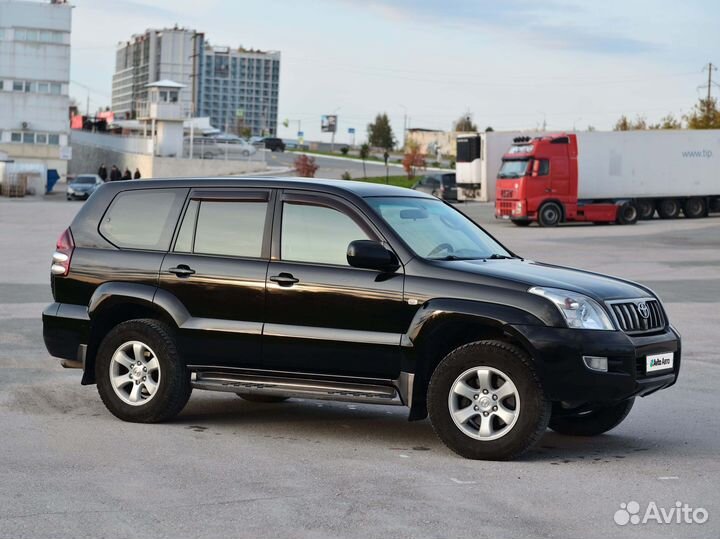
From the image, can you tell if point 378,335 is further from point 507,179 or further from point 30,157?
point 30,157

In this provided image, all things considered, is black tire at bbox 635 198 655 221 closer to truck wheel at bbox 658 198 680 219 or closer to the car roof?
truck wheel at bbox 658 198 680 219

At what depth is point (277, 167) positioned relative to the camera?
95438 millimetres

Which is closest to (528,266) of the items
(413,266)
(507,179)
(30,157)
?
(413,266)

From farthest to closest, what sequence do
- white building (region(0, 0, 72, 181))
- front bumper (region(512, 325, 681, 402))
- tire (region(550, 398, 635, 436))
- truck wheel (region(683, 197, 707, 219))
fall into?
white building (region(0, 0, 72, 181))
truck wheel (region(683, 197, 707, 219))
tire (region(550, 398, 635, 436))
front bumper (region(512, 325, 681, 402))

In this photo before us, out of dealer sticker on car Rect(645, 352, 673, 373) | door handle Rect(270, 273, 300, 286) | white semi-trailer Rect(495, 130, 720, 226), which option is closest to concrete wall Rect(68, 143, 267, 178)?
white semi-trailer Rect(495, 130, 720, 226)

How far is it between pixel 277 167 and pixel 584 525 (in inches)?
3555

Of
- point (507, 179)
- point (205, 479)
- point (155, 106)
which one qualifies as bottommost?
point (205, 479)

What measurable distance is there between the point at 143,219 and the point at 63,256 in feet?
2.18

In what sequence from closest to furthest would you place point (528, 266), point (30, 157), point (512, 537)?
point (512, 537) → point (528, 266) → point (30, 157)

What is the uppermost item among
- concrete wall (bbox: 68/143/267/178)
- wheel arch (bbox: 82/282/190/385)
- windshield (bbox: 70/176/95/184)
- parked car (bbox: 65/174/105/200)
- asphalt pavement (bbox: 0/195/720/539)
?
concrete wall (bbox: 68/143/267/178)

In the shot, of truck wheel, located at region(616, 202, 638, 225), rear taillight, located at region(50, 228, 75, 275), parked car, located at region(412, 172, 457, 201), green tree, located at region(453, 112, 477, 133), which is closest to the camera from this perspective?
rear taillight, located at region(50, 228, 75, 275)

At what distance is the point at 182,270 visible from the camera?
28.1 feet

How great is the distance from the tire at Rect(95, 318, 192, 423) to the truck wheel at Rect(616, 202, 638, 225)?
38.2 meters

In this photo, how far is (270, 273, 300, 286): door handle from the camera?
26.7ft
